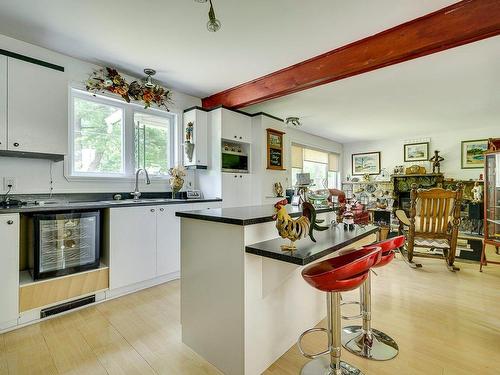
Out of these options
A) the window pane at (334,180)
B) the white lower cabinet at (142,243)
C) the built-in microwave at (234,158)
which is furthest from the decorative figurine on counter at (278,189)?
the window pane at (334,180)

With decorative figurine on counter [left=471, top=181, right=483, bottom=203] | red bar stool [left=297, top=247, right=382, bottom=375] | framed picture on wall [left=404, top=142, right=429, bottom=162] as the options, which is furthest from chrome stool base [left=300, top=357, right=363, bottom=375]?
framed picture on wall [left=404, top=142, right=429, bottom=162]

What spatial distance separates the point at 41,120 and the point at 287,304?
2.63 m

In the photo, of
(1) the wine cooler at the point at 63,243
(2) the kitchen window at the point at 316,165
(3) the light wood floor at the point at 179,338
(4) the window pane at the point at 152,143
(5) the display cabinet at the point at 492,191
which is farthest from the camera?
(2) the kitchen window at the point at 316,165

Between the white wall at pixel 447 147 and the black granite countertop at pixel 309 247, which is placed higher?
the white wall at pixel 447 147

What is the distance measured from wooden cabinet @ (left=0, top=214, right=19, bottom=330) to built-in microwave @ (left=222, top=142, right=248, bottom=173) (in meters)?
2.31

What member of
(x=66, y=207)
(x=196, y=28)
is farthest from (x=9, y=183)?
(x=196, y=28)

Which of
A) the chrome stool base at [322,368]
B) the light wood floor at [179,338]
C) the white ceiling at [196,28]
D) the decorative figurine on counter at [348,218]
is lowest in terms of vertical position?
the light wood floor at [179,338]

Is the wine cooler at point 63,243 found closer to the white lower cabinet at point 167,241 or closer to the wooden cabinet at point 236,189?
the white lower cabinet at point 167,241

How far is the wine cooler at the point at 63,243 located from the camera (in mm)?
2074

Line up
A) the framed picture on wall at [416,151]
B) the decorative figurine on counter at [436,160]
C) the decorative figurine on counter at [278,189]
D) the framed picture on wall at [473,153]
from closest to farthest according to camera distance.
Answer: the decorative figurine on counter at [278,189] < the framed picture on wall at [473,153] < the decorative figurine on counter at [436,160] < the framed picture on wall at [416,151]

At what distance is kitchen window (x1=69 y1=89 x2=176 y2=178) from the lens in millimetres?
2875

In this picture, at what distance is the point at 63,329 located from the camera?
1.98 metres

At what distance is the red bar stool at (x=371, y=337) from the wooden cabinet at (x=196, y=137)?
2593 millimetres

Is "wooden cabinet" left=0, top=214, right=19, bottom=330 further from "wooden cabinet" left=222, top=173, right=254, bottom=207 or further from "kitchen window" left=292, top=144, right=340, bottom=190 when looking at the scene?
"kitchen window" left=292, top=144, right=340, bottom=190
